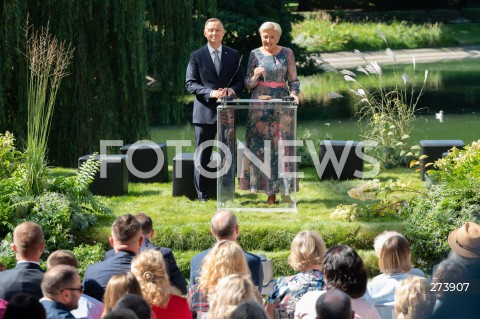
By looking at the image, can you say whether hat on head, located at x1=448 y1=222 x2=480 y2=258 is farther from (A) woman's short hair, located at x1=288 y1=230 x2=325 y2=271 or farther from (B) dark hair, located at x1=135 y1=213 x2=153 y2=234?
(B) dark hair, located at x1=135 y1=213 x2=153 y2=234

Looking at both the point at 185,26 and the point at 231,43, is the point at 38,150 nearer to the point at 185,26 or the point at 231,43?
the point at 185,26

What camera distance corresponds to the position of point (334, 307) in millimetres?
4348

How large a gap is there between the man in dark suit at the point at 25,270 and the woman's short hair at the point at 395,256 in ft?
6.43

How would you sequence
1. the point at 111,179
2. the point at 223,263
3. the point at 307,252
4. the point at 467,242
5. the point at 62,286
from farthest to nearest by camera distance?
the point at 111,179
the point at 307,252
the point at 467,242
the point at 223,263
the point at 62,286

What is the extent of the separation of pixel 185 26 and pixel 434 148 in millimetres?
4545

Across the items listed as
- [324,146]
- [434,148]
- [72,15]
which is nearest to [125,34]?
[72,15]

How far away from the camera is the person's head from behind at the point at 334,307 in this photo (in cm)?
434

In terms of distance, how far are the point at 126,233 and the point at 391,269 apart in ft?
5.13

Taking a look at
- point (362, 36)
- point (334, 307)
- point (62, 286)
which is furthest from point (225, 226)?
point (362, 36)

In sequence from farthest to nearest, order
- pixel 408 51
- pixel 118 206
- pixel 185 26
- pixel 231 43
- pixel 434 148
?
pixel 408 51
pixel 231 43
pixel 185 26
pixel 434 148
pixel 118 206

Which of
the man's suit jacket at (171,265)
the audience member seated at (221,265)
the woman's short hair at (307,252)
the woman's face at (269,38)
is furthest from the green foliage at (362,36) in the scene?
the audience member seated at (221,265)

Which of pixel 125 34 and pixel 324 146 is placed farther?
pixel 125 34

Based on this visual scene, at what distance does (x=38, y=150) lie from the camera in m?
8.88

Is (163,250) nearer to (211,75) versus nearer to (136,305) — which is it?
(136,305)
